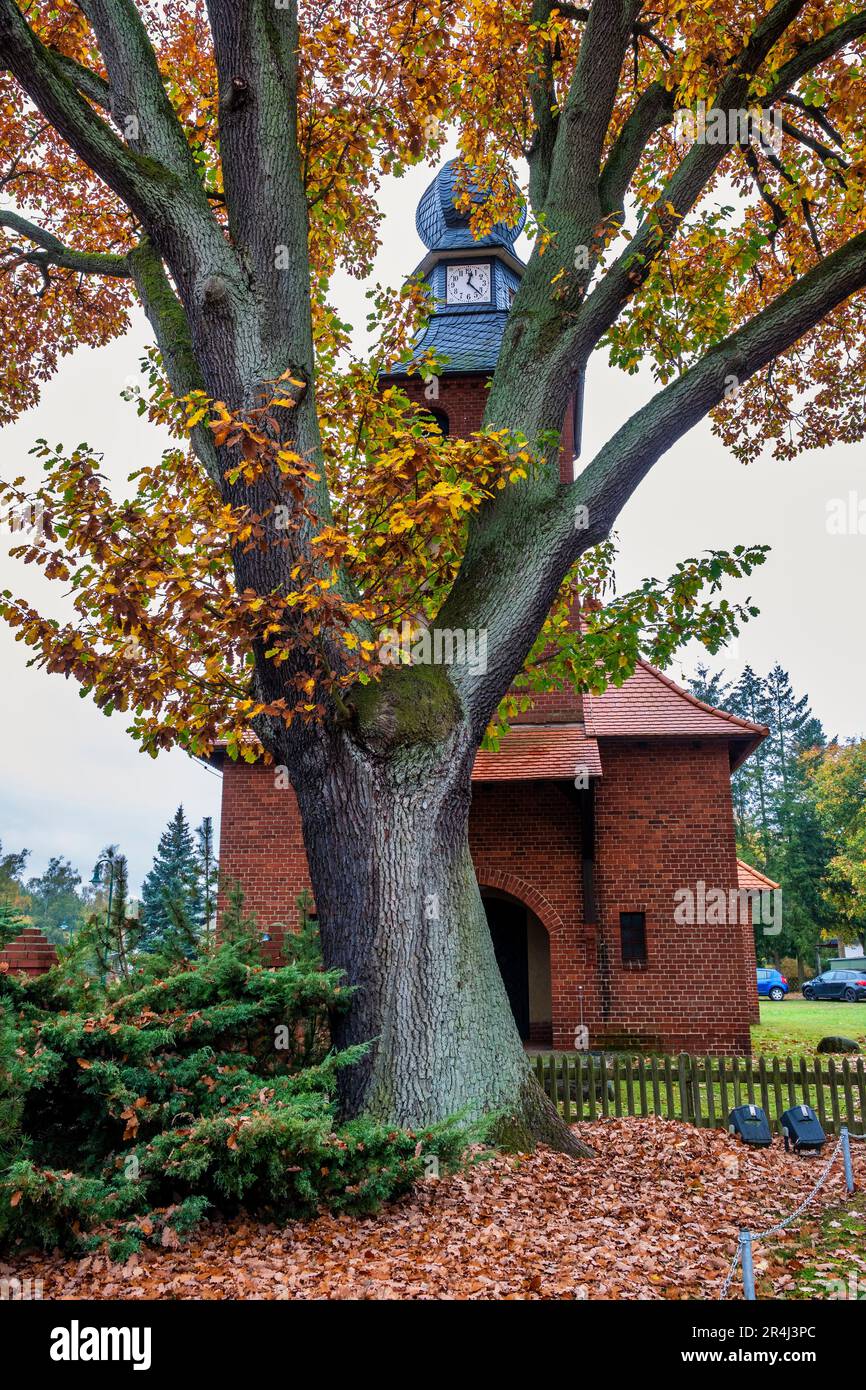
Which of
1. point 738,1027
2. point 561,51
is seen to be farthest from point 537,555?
point 738,1027

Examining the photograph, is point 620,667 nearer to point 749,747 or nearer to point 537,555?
point 537,555

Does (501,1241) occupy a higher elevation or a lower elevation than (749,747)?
lower

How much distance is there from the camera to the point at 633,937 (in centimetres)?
1443

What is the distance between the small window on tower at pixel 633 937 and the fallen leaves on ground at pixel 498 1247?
7.59m

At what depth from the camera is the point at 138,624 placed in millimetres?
6172

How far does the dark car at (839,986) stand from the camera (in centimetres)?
4018

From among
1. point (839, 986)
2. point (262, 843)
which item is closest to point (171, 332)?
point (262, 843)

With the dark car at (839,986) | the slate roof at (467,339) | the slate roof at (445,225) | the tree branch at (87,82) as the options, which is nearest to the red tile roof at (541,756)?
the slate roof at (467,339)

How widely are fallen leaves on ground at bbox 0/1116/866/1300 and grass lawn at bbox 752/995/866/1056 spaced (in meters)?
9.45

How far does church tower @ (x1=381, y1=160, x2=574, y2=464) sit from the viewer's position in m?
16.4

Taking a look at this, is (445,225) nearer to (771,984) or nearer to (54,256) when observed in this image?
(54,256)

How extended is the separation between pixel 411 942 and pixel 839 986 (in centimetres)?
3974

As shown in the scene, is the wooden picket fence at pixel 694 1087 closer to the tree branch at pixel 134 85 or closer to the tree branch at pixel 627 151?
the tree branch at pixel 627 151

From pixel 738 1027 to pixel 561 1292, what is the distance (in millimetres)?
10211
